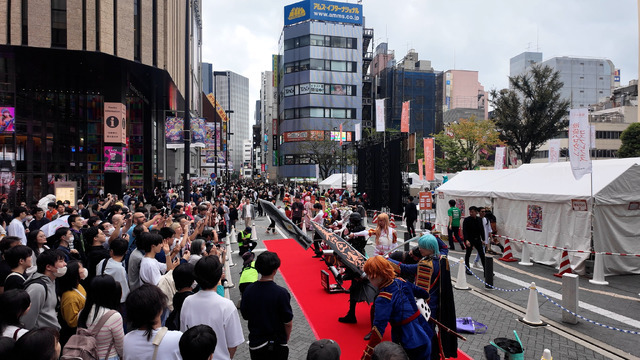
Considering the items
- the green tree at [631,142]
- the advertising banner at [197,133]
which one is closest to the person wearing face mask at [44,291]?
the advertising banner at [197,133]

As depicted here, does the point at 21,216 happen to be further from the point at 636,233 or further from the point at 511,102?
the point at 511,102

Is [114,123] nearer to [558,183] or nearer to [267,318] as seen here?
[558,183]

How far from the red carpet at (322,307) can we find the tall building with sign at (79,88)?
47.0 feet

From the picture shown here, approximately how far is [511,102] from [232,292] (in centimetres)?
3021

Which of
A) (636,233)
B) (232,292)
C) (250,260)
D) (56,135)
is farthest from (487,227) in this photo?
(56,135)

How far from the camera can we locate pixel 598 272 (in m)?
10.0

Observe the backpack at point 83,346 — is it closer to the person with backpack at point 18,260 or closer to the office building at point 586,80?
the person with backpack at point 18,260

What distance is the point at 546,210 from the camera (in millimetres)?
12328

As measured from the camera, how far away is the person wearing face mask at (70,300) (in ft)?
12.5

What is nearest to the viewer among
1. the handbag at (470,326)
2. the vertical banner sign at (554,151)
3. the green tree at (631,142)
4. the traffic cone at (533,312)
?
the handbag at (470,326)

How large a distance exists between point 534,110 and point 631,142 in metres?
15.1

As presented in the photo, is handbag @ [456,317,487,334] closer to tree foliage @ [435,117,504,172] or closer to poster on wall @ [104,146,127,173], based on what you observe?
poster on wall @ [104,146,127,173]

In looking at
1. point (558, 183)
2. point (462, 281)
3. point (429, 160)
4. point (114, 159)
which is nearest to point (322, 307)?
point (462, 281)

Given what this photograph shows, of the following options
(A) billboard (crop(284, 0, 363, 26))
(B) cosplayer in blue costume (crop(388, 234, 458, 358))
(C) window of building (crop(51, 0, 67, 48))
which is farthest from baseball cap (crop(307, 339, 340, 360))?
(A) billboard (crop(284, 0, 363, 26))
